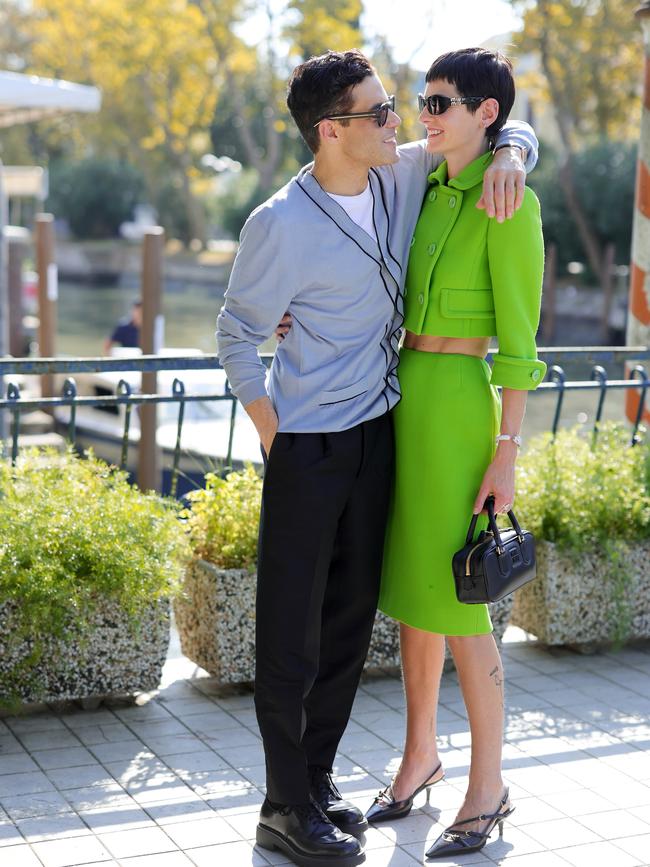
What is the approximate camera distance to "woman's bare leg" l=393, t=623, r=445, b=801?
3.45 metres

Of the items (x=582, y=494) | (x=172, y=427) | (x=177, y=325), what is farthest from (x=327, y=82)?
(x=177, y=325)

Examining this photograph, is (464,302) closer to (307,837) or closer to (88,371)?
(307,837)

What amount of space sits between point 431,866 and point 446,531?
2.80 feet

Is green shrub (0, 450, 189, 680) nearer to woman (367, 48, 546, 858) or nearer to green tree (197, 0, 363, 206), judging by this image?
woman (367, 48, 546, 858)

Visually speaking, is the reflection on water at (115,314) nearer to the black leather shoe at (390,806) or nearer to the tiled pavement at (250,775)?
the tiled pavement at (250,775)

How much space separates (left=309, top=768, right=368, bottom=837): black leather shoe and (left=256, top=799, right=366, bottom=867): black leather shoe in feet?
0.31

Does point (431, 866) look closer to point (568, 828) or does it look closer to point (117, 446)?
point (568, 828)

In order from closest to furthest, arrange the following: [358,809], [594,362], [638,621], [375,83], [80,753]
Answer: [375,83]
[358,809]
[80,753]
[638,621]
[594,362]

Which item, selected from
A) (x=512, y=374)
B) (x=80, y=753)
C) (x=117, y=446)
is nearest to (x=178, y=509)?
(x=80, y=753)

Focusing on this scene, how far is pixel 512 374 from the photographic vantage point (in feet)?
10.2

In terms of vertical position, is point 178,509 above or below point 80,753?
above

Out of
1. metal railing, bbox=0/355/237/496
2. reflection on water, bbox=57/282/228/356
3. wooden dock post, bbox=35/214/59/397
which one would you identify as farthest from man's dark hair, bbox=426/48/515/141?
reflection on water, bbox=57/282/228/356

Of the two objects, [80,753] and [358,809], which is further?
[80,753]

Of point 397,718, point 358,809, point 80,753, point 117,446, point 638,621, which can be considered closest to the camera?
point 358,809
